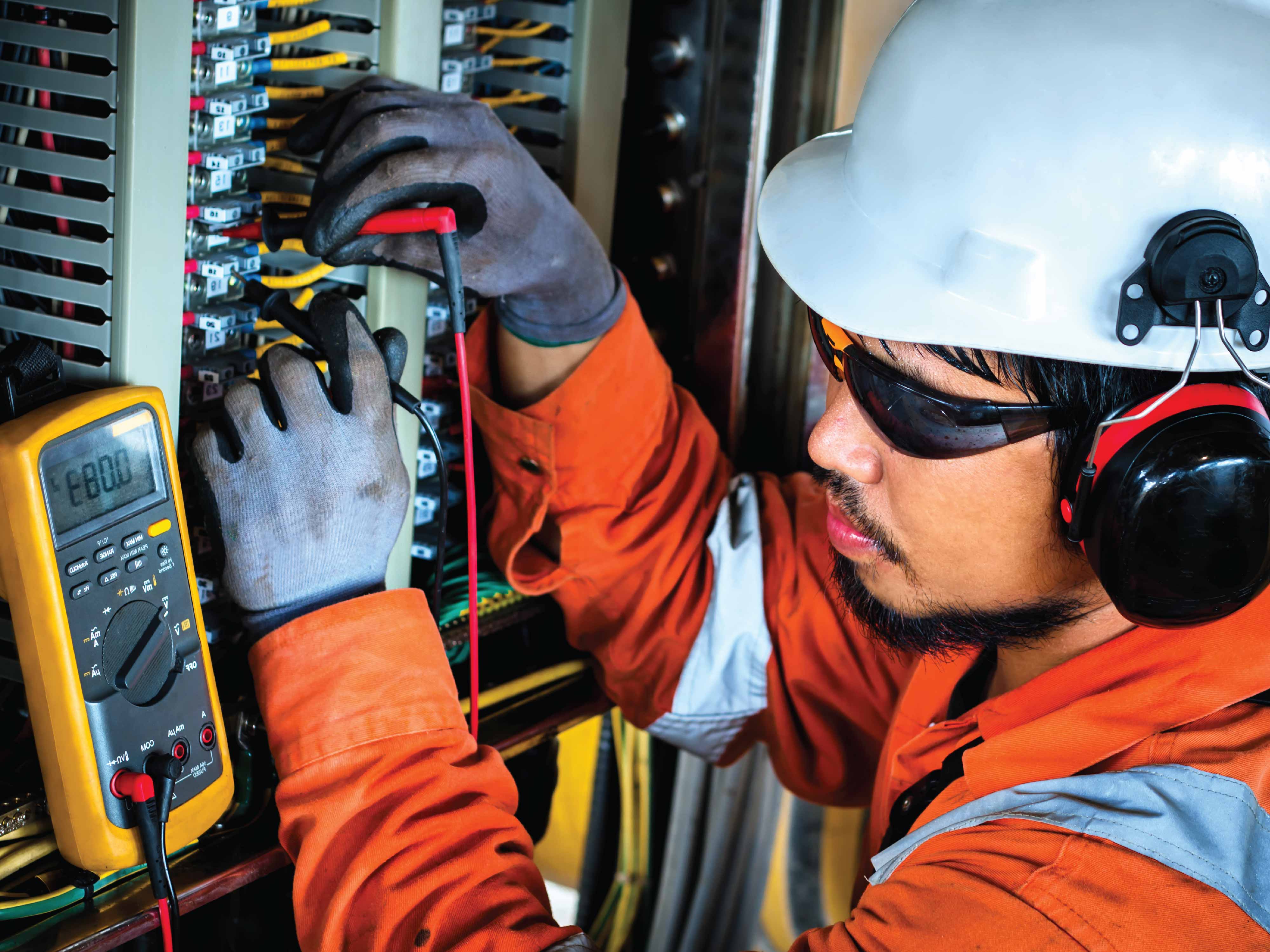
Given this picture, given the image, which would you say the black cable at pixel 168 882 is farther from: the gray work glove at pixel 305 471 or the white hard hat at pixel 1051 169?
the white hard hat at pixel 1051 169

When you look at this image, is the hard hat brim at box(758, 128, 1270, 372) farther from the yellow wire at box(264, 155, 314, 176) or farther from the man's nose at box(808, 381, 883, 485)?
the yellow wire at box(264, 155, 314, 176)

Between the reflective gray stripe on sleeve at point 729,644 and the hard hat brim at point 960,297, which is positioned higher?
the hard hat brim at point 960,297

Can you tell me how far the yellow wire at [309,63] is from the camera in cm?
113

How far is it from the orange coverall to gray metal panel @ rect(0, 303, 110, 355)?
0.30 metres

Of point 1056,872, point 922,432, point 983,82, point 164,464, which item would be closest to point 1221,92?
point 983,82

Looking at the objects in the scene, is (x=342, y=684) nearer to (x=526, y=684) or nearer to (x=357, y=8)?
(x=526, y=684)

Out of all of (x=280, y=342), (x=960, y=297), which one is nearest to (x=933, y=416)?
(x=960, y=297)

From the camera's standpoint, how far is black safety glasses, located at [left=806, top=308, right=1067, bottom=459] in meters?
1.00

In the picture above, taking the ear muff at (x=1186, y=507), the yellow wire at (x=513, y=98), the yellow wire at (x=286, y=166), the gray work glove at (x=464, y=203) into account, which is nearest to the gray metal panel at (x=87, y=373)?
the gray work glove at (x=464, y=203)

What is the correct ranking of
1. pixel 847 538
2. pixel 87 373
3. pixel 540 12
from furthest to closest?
pixel 540 12 < pixel 847 538 < pixel 87 373

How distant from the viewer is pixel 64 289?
3.18 feet

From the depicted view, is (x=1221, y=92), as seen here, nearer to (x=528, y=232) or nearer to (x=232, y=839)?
(x=528, y=232)

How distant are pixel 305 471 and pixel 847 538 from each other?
0.55 m

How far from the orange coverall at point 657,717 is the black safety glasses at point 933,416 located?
237 millimetres
